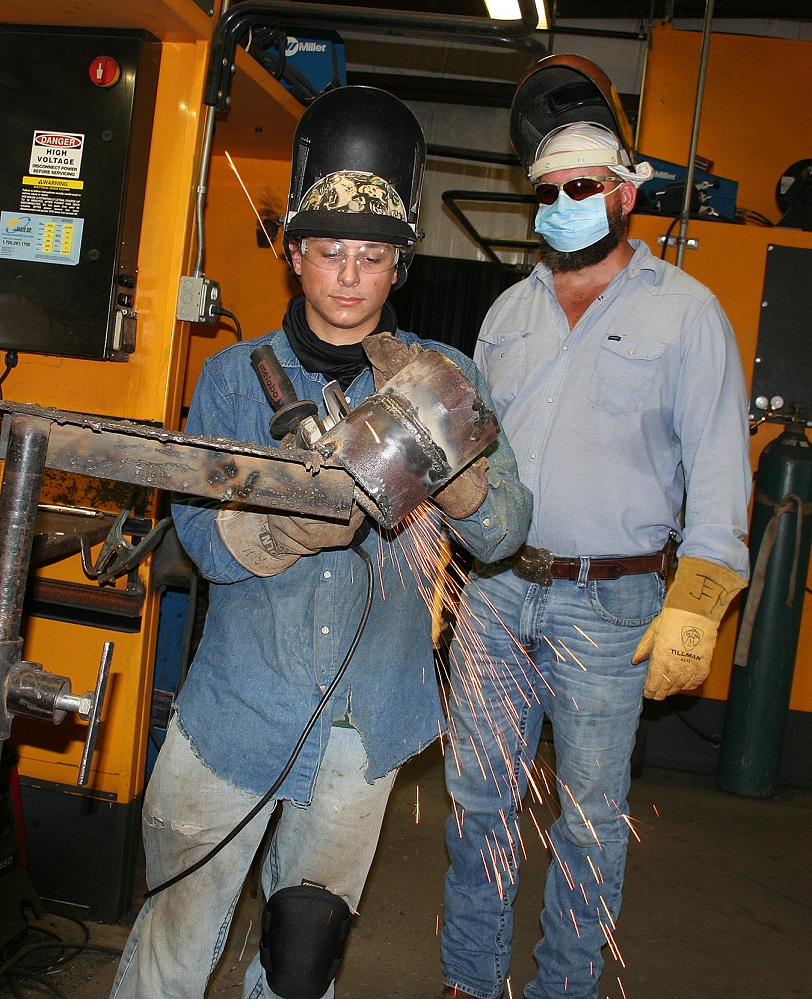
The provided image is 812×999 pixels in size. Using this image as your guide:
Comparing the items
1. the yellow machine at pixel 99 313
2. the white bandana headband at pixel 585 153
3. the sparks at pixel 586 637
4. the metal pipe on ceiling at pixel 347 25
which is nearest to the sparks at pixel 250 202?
the yellow machine at pixel 99 313

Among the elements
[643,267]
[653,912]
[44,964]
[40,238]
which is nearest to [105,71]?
[40,238]

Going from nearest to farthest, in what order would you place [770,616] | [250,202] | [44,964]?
[44,964]
[250,202]
[770,616]

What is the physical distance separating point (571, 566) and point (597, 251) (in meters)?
0.84

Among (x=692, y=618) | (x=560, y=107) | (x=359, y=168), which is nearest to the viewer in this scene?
(x=359, y=168)

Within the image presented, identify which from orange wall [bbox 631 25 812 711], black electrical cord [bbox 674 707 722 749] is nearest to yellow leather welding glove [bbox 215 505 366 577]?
black electrical cord [bbox 674 707 722 749]

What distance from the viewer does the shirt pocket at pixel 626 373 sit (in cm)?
214

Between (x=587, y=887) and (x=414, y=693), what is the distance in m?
0.90

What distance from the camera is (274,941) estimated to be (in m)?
1.53

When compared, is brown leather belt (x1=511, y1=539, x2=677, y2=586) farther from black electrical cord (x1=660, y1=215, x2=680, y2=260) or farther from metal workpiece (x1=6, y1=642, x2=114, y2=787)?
black electrical cord (x1=660, y1=215, x2=680, y2=260)

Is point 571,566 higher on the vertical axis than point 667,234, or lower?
lower

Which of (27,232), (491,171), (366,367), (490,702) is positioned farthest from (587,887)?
(491,171)

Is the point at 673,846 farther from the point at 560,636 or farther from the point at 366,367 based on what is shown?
the point at 366,367

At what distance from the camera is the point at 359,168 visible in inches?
69.4

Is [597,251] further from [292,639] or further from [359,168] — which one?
[292,639]
